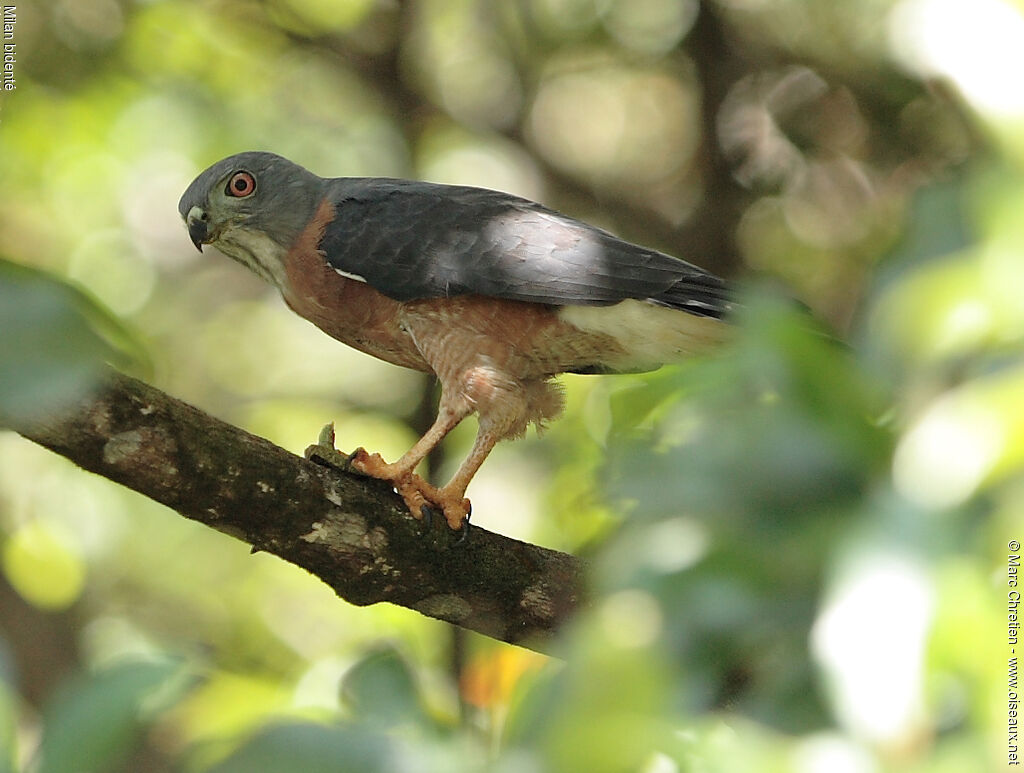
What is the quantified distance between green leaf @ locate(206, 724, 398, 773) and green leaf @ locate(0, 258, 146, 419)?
0.47 meters

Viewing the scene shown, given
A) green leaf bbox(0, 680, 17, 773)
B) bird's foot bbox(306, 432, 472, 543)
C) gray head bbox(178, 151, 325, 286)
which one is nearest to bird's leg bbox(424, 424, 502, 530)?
bird's foot bbox(306, 432, 472, 543)

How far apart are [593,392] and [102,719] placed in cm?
469

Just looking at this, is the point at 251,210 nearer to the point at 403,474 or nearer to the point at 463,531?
the point at 403,474

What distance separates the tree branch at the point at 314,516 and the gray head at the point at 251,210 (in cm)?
171

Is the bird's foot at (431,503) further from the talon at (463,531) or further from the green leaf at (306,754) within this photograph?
the green leaf at (306,754)

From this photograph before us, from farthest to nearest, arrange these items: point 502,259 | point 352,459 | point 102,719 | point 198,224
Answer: point 198,224 < point 502,259 < point 352,459 < point 102,719

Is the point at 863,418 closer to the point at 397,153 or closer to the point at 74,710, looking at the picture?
the point at 74,710

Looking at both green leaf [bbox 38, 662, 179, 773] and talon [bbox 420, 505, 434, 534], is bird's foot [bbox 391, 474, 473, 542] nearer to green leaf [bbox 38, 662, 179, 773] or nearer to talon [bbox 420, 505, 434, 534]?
talon [bbox 420, 505, 434, 534]

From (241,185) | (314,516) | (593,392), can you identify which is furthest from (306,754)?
(593,392)

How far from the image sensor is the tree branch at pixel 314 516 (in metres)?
3.41

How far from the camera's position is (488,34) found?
880 centimetres

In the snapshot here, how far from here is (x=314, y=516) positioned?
12.8 ft

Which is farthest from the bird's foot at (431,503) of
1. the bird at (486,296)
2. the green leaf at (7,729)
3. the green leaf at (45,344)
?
the green leaf at (45,344)

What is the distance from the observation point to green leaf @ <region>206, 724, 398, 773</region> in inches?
52.9
